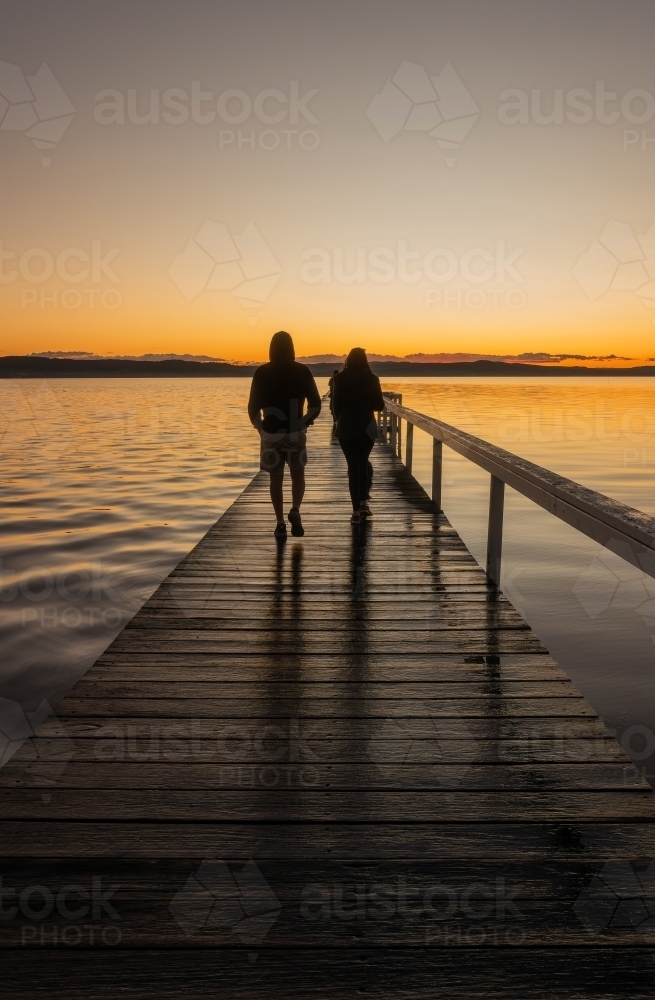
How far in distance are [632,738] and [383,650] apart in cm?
271

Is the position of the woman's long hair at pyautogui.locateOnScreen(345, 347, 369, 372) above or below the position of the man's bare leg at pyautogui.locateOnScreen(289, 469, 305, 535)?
above

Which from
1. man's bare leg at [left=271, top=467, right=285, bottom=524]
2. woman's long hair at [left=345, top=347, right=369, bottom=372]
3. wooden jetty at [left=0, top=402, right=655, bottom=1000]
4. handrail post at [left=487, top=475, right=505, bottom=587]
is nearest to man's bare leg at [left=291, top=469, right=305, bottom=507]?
man's bare leg at [left=271, top=467, right=285, bottom=524]

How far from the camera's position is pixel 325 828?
2387mm

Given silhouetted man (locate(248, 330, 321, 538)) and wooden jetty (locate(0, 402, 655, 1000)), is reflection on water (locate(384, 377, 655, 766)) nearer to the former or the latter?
wooden jetty (locate(0, 402, 655, 1000))

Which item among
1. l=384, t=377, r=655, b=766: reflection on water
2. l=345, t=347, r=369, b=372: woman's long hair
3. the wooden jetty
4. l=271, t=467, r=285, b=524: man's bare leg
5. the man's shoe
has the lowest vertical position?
l=384, t=377, r=655, b=766: reflection on water

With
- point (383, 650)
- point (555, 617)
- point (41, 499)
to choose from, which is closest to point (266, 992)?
point (383, 650)

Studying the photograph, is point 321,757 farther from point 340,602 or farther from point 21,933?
point 340,602

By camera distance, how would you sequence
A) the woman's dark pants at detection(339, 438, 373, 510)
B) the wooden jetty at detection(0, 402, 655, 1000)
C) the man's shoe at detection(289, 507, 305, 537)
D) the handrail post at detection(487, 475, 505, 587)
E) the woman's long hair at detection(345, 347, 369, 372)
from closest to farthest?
the wooden jetty at detection(0, 402, 655, 1000) → the handrail post at detection(487, 475, 505, 587) → the man's shoe at detection(289, 507, 305, 537) → the woman's long hair at detection(345, 347, 369, 372) → the woman's dark pants at detection(339, 438, 373, 510)

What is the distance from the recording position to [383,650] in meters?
4.09

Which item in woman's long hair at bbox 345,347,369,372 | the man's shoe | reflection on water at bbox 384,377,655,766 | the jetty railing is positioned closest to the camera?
the jetty railing

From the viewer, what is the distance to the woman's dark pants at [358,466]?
7527 mm

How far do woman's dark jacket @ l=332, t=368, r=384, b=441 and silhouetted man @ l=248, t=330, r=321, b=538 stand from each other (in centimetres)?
84

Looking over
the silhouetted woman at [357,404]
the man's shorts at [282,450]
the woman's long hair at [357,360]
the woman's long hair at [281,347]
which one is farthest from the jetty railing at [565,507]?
the woman's long hair at [281,347]

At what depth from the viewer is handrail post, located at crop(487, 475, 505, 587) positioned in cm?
532
